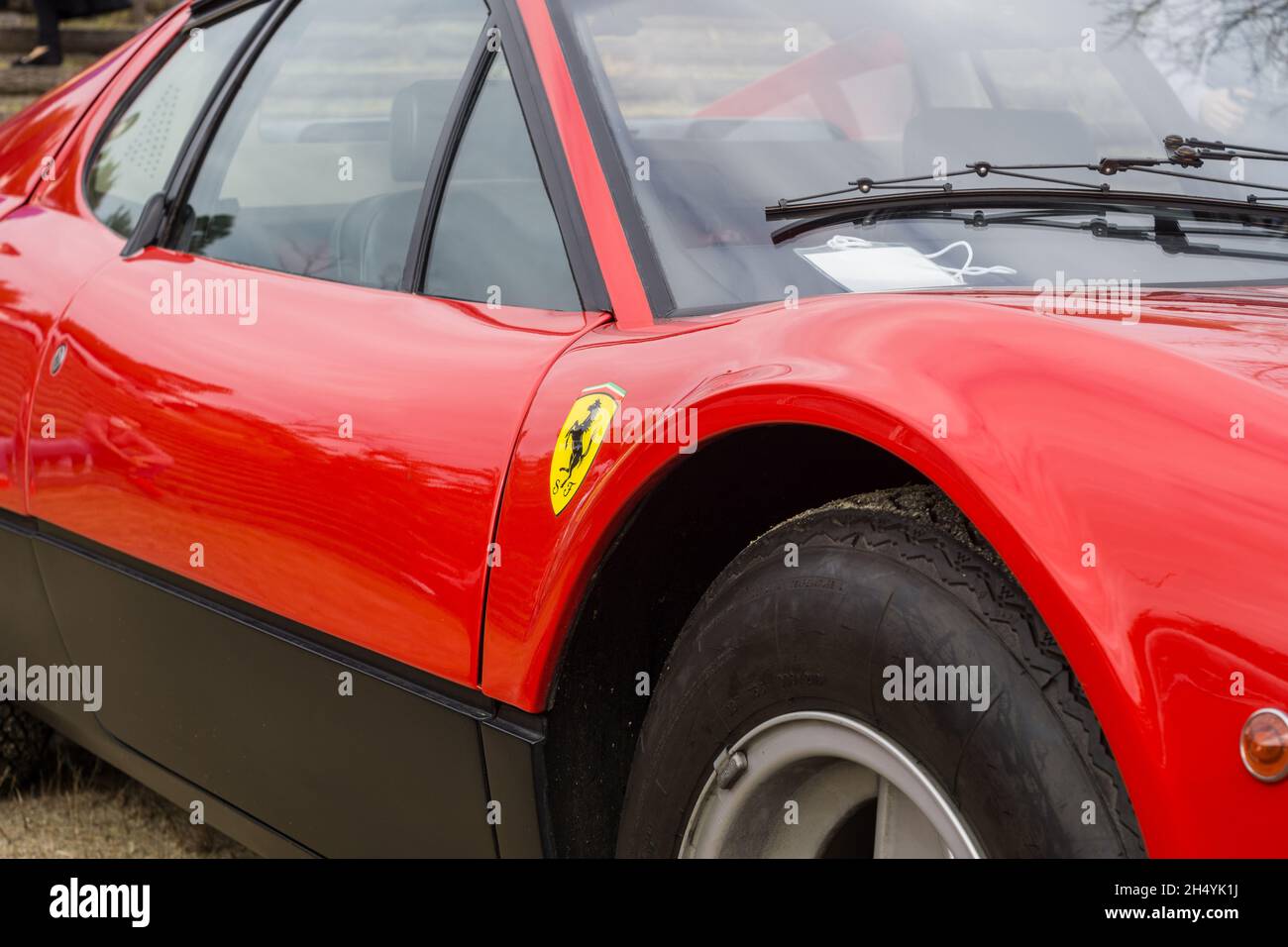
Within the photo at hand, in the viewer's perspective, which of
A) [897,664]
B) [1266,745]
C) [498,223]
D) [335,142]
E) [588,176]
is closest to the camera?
[1266,745]

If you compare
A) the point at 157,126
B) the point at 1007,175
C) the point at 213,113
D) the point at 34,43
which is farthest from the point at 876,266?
the point at 34,43

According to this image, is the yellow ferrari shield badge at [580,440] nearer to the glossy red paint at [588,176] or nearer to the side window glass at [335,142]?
the glossy red paint at [588,176]

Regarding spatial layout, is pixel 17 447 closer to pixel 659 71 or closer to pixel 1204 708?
pixel 659 71

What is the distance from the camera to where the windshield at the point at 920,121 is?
184 cm

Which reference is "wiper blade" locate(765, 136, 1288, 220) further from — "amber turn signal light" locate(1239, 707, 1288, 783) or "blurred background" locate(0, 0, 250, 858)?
"blurred background" locate(0, 0, 250, 858)

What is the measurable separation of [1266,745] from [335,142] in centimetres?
193

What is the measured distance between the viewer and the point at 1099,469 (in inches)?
47.1

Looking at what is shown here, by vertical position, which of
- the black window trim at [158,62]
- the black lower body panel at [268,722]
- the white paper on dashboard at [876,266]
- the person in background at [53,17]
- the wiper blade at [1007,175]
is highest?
the person in background at [53,17]

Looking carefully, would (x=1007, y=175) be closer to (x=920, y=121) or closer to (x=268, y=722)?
(x=920, y=121)

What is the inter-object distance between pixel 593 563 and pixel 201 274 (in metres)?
1.19

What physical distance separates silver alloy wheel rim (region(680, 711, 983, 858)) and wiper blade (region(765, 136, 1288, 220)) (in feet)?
2.56

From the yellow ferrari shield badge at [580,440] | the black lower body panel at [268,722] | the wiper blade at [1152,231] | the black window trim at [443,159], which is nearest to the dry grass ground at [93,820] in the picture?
the black lower body panel at [268,722]

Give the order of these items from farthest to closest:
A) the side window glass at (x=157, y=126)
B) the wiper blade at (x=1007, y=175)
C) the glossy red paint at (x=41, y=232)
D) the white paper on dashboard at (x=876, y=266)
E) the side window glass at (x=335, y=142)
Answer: the side window glass at (x=157, y=126)
the glossy red paint at (x=41, y=232)
the side window glass at (x=335, y=142)
the wiper blade at (x=1007, y=175)
the white paper on dashboard at (x=876, y=266)
